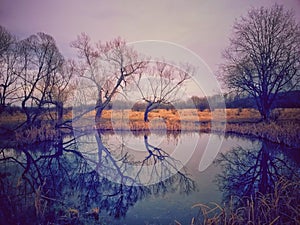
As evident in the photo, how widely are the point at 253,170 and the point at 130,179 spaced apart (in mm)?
3605

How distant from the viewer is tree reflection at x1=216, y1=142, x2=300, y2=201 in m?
4.52

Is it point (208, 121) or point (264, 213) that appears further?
point (208, 121)

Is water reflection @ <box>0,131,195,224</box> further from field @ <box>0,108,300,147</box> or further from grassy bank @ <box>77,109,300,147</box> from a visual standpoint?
grassy bank @ <box>77,109,300,147</box>

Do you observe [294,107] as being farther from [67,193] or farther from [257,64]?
[67,193]

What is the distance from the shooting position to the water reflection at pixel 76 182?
346 cm

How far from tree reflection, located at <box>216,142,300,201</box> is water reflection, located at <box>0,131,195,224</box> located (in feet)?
3.30

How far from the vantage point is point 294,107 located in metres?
11.4

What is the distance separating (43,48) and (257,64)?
1282 centimetres

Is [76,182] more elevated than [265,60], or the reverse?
[265,60]

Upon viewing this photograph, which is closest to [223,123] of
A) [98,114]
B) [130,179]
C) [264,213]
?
[98,114]

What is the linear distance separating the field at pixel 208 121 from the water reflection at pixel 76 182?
514 centimetres

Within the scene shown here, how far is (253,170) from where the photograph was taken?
19.2ft

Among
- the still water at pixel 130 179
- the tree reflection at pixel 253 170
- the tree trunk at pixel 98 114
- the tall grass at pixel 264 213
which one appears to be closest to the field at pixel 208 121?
the tree trunk at pixel 98 114

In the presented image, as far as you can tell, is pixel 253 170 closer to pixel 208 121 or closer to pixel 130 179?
pixel 130 179
